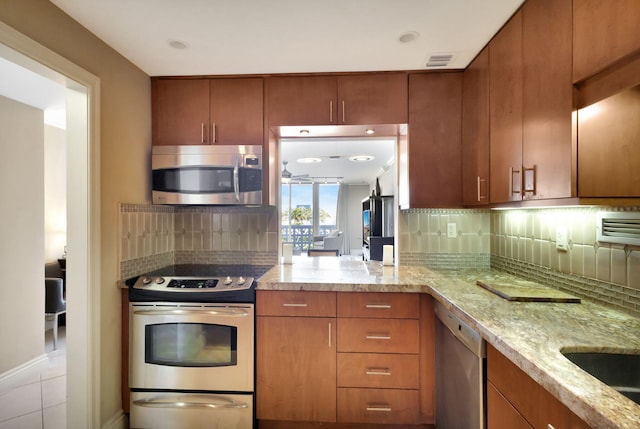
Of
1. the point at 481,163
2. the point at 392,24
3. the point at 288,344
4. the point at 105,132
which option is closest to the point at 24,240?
the point at 105,132

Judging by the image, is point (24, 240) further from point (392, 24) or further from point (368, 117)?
point (392, 24)

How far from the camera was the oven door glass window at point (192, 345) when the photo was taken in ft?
5.83

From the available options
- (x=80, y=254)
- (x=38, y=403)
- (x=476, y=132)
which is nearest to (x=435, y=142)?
(x=476, y=132)

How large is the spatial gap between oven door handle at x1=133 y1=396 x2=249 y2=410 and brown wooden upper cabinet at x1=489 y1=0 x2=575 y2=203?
189 cm

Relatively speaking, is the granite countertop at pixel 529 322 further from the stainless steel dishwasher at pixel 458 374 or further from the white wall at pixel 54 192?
the white wall at pixel 54 192

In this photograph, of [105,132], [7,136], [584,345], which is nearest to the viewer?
[584,345]

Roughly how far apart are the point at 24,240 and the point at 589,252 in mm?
Result: 3937

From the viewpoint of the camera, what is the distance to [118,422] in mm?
1782

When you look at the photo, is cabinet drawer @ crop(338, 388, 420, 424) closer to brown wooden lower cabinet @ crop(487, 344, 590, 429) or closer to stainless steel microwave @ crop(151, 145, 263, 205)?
brown wooden lower cabinet @ crop(487, 344, 590, 429)

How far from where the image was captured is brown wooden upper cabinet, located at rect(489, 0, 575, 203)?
1.12m

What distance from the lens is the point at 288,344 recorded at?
1766 millimetres

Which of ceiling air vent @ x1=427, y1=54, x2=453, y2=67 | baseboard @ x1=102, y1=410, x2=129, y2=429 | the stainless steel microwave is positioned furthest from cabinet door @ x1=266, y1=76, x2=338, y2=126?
baseboard @ x1=102, y1=410, x2=129, y2=429

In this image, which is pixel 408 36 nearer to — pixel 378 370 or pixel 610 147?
pixel 610 147

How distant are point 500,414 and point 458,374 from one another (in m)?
0.34
